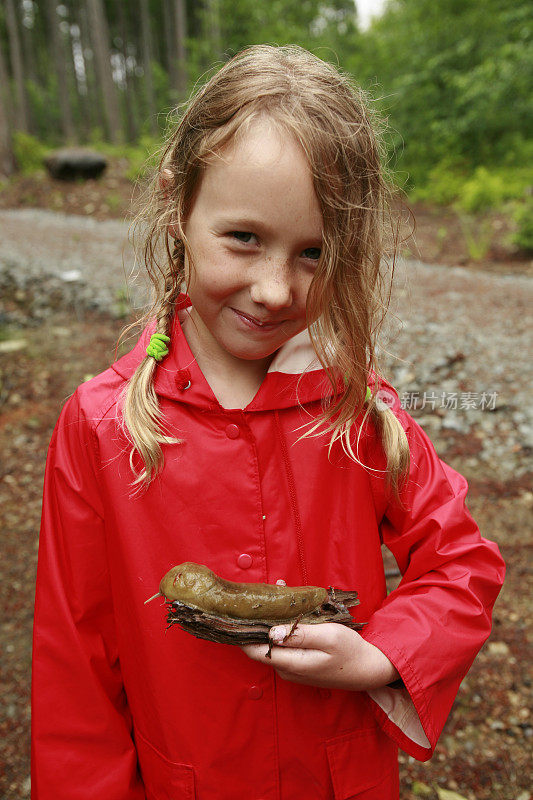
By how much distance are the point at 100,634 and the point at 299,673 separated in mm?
602

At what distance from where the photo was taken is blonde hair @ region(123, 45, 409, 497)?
4.13 ft

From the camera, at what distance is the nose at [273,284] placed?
1.24 metres

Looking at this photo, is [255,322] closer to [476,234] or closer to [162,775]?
[162,775]

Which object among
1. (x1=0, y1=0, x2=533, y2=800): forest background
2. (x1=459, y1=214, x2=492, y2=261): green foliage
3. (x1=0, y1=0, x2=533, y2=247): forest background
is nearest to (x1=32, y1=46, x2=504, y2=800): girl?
(x1=0, y1=0, x2=533, y2=800): forest background

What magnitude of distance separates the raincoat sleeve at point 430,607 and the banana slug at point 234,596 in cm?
25

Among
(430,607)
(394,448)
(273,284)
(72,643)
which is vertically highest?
(273,284)

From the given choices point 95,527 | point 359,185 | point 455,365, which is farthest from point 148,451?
point 455,365

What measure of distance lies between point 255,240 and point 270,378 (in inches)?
14.2

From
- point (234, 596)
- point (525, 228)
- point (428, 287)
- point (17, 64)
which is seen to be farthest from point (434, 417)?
point (17, 64)

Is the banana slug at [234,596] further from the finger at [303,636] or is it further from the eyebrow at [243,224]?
the eyebrow at [243,224]

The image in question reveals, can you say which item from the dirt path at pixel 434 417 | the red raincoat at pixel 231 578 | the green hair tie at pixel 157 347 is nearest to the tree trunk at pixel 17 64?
the dirt path at pixel 434 417

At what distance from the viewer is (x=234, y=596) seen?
1225 mm

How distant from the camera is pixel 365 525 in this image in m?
1.50

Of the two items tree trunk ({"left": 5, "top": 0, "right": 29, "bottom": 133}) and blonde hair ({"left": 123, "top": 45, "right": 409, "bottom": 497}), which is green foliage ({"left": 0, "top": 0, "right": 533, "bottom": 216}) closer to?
tree trunk ({"left": 5, "top": 0, "right": 29, "bottom": 133})
